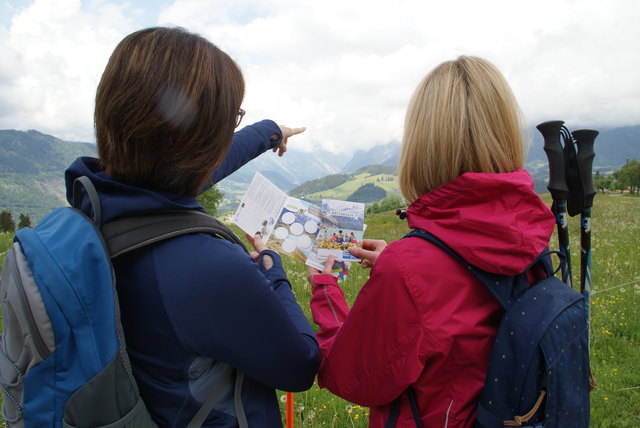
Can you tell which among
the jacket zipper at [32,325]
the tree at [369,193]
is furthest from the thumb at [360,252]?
the tree at [369,193]

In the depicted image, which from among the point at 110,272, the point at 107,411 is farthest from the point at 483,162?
the point at 107,411

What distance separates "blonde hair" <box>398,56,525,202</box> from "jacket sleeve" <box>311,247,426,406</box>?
48cm

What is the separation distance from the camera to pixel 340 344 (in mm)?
1923

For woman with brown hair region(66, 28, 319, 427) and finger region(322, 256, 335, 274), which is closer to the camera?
woman with brown hair region(66, 28, 319, 427)

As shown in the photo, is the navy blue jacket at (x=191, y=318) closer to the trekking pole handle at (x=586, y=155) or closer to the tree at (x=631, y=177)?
the trekking pole handle at (x=586, y=155)

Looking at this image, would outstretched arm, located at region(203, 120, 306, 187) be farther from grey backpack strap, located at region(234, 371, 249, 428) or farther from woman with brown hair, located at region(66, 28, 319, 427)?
grey backpack strap, located at region(234, 371, 249, 428)

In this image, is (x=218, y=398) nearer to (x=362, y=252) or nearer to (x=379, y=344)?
(x=379, y=344)

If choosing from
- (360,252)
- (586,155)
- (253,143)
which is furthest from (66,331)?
(586,155)

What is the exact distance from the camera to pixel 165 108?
4.80 feet

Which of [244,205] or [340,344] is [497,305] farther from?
[244,205]

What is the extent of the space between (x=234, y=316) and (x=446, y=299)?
0.85 m

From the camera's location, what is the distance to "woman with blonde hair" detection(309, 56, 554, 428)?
1675 millimetres

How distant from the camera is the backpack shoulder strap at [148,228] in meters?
1.47

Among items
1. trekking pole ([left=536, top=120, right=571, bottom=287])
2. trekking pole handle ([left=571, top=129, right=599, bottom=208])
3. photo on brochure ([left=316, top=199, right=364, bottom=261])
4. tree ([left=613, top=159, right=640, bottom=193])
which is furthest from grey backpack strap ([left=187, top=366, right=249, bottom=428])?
tree ([left=613, top=159, right=640, bottom=193])
